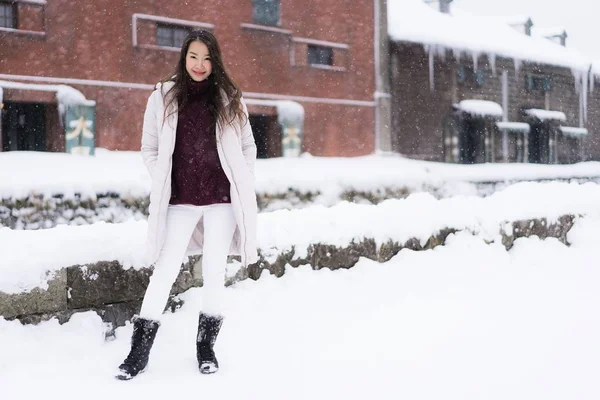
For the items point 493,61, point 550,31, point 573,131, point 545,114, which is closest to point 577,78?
point 573,131

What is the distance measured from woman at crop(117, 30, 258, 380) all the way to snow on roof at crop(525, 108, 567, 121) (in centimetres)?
2234

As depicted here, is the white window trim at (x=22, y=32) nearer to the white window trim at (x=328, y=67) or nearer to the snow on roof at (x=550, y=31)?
the white window trim at (x=328, y=67)

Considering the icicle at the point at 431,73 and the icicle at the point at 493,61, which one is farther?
the icicle at the point at 493,61

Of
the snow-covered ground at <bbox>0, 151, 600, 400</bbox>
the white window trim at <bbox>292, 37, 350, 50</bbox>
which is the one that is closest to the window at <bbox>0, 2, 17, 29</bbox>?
the white window trim at <bbox>292, 37, 350, 50</bbox>

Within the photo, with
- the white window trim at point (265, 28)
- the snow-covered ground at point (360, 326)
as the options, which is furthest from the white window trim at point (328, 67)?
the snow-covered ground at point (360, 326)

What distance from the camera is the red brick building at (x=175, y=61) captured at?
1180 cm

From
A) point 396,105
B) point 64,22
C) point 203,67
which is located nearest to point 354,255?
point 203,67

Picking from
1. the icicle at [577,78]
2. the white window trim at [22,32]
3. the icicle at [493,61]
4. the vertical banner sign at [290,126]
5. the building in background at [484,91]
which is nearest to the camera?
the white window trim at [22,32]

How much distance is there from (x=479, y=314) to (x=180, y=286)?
1.93 meters

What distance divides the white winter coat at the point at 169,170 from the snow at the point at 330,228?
25.1 inches

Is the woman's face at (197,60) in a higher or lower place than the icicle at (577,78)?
lower

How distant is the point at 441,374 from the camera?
9.75 feet

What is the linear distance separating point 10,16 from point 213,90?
1043 centimetres

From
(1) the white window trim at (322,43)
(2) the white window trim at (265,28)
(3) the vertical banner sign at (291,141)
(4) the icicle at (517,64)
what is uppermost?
(4) the icicle at (517,64)
